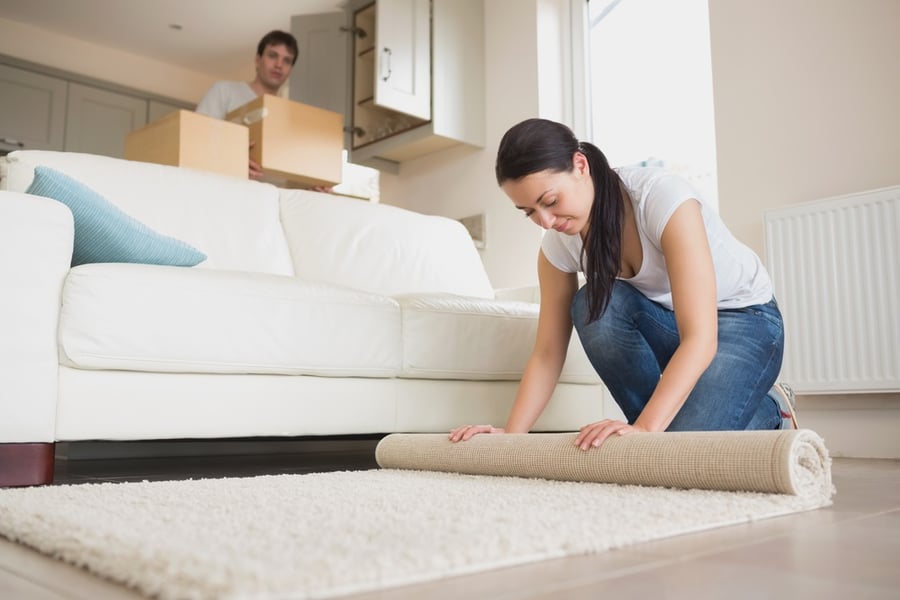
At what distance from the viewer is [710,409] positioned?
1426mm

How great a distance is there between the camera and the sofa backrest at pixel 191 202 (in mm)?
2059

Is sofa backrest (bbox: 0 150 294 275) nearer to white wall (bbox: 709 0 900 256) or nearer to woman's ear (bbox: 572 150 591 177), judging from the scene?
woman's ear (bbox: 572 150 591 177)

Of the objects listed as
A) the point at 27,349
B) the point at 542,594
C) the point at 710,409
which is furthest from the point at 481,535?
the point at 27,349

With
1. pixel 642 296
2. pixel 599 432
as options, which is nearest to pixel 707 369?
pixel 642 296

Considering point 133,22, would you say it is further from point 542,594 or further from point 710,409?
A: point 542,594

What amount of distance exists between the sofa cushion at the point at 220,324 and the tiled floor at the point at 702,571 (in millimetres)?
689

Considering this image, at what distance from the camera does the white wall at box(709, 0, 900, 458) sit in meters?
2.52

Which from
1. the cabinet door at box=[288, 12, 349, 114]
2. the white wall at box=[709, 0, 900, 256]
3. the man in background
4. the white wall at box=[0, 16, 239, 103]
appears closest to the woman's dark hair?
the white wall at box=[709, 0, 900, 256]

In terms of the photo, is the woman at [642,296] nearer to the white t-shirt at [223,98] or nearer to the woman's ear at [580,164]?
the woman's ear at [580,164]

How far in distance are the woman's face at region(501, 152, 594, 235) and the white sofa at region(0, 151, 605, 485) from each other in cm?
57

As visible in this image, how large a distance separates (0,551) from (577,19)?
3.84 metres

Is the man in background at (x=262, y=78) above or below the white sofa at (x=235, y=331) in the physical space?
above


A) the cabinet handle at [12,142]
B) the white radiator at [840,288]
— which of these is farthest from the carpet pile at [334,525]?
the cabinet handle at [12,142]

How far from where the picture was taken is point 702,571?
2.06 feet
